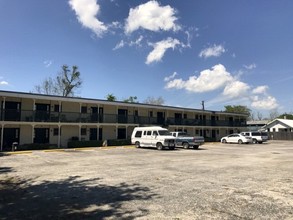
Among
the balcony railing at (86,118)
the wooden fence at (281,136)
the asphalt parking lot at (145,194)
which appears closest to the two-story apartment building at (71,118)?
the balcony railing at (86,118)

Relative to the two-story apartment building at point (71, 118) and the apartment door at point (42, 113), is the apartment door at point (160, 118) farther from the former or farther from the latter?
the apartment door at point (42, 113)

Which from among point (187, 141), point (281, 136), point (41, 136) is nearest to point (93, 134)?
point (41, 136)

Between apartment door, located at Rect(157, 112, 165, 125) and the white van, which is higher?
apartment door, located at Rect(157, 112, 165, 125)

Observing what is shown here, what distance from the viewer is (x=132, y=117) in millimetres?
36125

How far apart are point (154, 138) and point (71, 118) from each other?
927 centimetres

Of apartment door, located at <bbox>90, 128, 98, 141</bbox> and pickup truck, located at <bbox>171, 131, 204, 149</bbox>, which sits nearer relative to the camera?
pickup truck, located at <bbox>171, 131, 204, 149</bbox>

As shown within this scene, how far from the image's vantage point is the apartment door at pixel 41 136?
1142 inches

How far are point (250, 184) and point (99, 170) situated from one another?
6.93 metres

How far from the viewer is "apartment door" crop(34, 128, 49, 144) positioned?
2900 centimetres

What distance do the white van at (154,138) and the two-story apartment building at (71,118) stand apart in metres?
5.37

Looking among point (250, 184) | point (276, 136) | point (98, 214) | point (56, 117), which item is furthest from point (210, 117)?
point (98, 214)

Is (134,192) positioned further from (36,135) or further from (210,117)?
(210,117)

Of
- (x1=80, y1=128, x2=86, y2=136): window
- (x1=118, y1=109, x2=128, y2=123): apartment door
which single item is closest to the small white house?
(x1=118, y1=109, x2=128, y2=123): apartment door

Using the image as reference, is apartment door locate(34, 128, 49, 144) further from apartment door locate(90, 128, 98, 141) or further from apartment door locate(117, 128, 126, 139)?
apartment door locate(117, 128, 126, 139)
